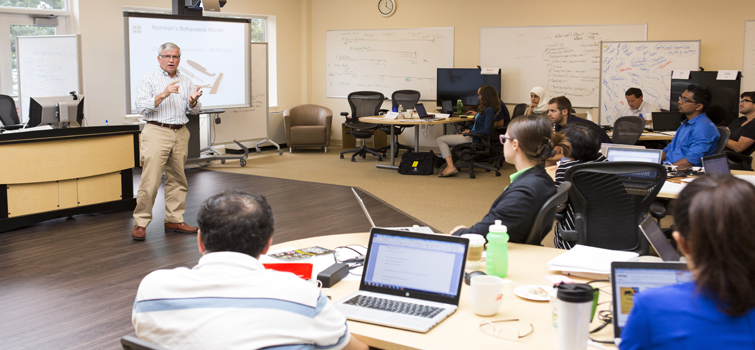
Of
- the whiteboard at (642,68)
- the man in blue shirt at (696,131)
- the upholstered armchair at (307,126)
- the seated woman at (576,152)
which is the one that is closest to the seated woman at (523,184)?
the seated woman at (576,152)

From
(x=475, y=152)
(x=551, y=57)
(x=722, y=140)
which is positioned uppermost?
(x=551, y=57)

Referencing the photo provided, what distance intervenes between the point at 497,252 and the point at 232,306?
3.12 ft

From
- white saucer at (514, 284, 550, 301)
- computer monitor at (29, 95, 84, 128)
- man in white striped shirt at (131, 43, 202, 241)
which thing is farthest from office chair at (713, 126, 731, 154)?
computer monitor at (29, 95, 84, 128)

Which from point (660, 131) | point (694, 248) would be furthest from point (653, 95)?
point (694, 248)

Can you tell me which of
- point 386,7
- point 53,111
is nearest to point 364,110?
point 386,7

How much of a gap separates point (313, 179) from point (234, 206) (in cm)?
622

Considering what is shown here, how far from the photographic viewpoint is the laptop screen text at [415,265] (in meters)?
1.77

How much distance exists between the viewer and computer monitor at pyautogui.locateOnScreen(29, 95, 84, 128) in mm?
5375

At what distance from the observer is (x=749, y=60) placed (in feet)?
25.5

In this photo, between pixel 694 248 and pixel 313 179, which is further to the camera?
pixel 313 179

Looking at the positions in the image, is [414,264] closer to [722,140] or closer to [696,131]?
[696,131]

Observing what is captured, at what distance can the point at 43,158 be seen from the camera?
5027 mm

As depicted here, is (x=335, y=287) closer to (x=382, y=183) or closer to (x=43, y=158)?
(x=43, y=158)

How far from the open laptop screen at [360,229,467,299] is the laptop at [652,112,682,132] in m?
5.79
